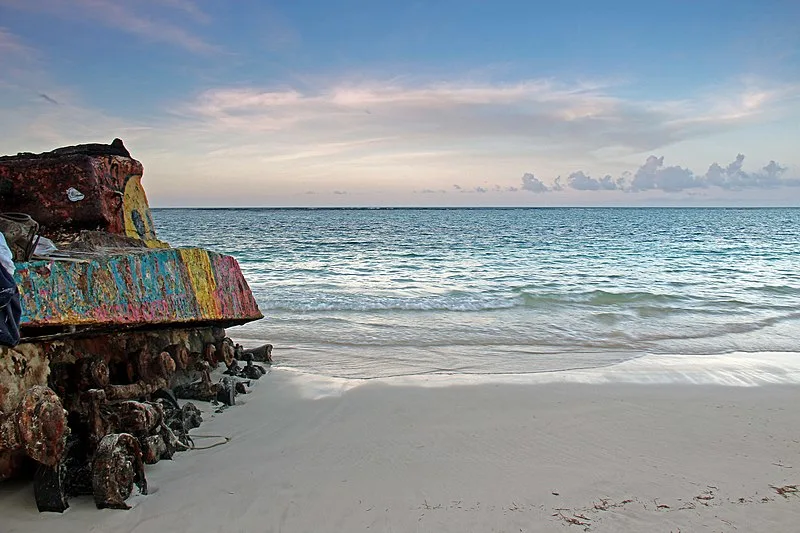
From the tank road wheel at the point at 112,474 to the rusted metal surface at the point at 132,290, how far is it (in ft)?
2.28

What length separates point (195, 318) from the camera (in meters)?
4.54

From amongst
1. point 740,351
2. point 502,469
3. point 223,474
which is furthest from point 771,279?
point 223,474

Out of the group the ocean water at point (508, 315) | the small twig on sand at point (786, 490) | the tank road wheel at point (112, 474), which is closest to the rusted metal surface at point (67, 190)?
the tank road wheel at point (112, 474)

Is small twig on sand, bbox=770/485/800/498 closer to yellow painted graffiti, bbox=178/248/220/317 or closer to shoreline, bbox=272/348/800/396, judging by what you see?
shoreline, bbox=272/348/800/396

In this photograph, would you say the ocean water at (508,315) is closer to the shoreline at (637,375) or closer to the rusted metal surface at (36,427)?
the shoreline at (637,375)

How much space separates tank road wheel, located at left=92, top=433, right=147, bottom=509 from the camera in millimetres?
3150

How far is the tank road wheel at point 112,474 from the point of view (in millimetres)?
3150

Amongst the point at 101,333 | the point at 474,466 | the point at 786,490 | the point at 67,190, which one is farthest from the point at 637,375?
the point at 67,190

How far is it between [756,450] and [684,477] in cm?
94

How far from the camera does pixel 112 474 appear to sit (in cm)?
317

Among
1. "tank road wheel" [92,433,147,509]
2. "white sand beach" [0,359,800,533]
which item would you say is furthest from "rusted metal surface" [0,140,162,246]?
"tank road wheel" [92,433,147,509]

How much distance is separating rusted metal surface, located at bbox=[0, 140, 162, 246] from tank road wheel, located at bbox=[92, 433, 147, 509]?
2129 millimetres

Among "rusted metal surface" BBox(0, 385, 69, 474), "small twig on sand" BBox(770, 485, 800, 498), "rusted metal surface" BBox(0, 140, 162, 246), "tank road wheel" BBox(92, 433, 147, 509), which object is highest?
"rusted metal surface" BBox(0, 140, 162, 246)

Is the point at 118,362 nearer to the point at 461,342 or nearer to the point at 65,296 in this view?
the point at 65,296
